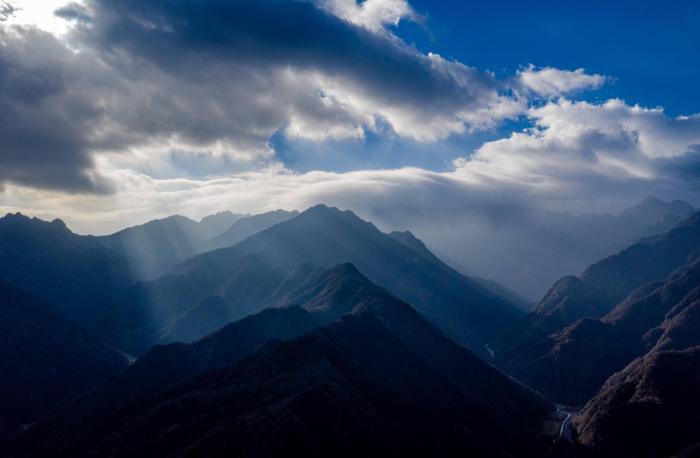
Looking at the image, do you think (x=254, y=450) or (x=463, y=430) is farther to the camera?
(x=463, y=430)

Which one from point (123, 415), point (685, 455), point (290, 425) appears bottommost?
point (685, 455)

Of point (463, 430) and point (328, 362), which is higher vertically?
point (328, 362)

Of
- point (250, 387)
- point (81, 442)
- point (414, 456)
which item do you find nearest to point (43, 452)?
point (81, 442)

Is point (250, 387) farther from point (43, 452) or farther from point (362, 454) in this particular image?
point (43, 452)

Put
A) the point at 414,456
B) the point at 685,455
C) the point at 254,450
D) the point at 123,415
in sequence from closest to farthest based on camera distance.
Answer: the point at 254,450 → the point at 414,456 → the point at 685,455 → the point at 123,415

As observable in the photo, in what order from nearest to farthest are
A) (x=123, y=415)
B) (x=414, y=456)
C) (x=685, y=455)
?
(x=414, y=456) < (x=685, y=455) < (x=123, y=415)

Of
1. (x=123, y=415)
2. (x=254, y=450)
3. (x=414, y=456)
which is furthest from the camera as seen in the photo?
(x=123, y=415)

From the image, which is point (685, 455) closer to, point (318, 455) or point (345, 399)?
point (345, 399)

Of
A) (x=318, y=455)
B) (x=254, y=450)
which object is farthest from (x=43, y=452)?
(x=318, y=455)

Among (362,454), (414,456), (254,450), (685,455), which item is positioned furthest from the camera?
(685,455)

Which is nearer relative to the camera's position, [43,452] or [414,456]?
[414,456]
